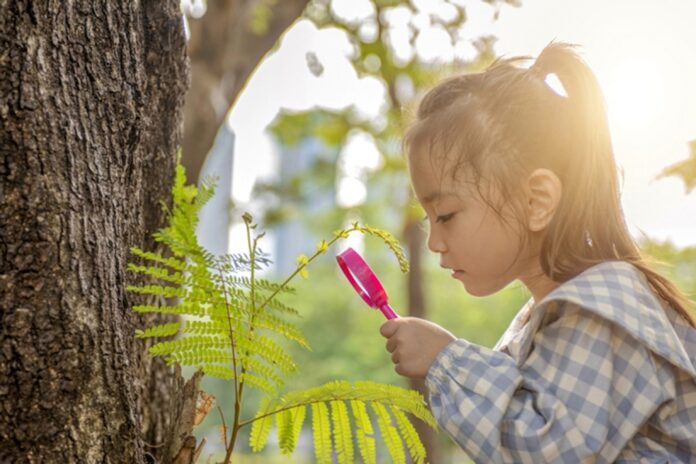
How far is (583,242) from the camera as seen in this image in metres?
1.67

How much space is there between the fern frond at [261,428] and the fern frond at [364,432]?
0.16m

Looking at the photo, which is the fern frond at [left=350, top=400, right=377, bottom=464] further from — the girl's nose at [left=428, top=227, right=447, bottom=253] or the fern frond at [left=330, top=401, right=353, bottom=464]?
the girl's nose at [left=428, top=227, right=447, bottom=253]

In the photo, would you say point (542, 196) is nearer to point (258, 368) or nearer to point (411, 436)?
point (411, 436)

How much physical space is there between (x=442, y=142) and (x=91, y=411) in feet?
2.80

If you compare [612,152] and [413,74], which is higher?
[413,74]

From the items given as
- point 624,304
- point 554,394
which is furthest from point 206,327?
point 624,304

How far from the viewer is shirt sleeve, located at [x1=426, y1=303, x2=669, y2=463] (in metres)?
1.36

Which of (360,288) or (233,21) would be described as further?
(233,21)

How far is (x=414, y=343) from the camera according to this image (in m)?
1.55

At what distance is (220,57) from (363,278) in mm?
2844

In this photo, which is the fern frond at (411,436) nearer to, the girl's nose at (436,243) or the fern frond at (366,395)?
the fern frond at (366,395)

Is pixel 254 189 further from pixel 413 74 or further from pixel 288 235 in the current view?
pixel 288 235

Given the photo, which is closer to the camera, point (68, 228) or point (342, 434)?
point (68, 228)

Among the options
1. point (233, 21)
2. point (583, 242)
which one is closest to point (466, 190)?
point (583, 242)
